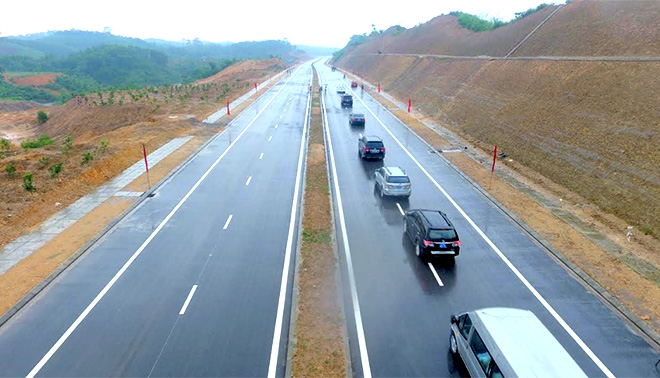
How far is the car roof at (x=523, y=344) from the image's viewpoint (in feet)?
27.7

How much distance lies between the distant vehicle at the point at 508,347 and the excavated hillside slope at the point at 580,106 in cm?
1208

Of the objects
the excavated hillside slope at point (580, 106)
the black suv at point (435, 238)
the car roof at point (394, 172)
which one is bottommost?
the black suv at point (435, 238)

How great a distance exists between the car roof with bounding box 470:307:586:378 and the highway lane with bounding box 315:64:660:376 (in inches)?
68.5

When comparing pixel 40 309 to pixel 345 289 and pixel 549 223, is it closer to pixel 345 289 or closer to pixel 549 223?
pixel 345 289

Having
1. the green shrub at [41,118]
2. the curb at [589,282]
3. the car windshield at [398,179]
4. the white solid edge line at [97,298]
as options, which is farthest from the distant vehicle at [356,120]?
the green shrub at [41,118]

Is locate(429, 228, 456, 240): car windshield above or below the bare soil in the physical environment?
above

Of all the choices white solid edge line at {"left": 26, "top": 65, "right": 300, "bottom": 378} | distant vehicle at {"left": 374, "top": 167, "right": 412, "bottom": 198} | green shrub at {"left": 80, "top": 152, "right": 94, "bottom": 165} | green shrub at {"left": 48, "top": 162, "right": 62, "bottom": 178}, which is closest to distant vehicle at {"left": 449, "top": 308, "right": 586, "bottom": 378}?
white solid edge line at {"left": 26, "top": 65, "right": 300, "bottom": 378}

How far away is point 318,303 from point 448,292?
436cm

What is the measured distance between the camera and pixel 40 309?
13.1 meters

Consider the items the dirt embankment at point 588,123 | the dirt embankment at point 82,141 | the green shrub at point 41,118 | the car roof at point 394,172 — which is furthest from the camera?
the green shrub at point 41,118

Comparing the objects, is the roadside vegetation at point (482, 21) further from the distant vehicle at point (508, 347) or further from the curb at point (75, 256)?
the distant vehicle at point (508, 347)

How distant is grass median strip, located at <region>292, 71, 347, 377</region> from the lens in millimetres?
10742

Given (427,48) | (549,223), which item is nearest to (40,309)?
(549,223)

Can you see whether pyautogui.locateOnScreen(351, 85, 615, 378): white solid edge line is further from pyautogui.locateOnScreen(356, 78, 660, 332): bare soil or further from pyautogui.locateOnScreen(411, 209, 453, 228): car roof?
pyautogui.locateOnScreen(411, 209, 453, 228): car roof
